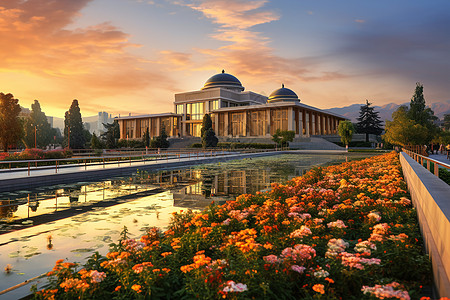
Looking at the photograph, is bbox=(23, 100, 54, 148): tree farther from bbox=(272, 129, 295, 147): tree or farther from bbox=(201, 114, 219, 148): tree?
bbox=(272, 129, 295, 147): tree

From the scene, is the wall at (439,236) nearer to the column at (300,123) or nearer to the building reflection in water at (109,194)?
the building reflection in water at (109,194)

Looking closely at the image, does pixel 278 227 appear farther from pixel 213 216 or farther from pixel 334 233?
pixel 213 216

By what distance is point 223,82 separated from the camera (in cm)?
8050

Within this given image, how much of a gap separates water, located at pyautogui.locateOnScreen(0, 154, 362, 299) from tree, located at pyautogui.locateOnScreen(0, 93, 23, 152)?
32744mm

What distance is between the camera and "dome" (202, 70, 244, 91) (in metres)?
80.6

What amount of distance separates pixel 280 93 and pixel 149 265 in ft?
273

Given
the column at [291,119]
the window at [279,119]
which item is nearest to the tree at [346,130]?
the column at [291,119]

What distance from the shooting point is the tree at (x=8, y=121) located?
37562 millimetres

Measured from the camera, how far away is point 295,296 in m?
3.25

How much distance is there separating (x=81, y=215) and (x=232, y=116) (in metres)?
66.7

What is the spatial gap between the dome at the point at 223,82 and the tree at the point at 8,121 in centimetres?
4979

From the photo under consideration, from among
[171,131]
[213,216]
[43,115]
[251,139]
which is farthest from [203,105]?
[213,216]

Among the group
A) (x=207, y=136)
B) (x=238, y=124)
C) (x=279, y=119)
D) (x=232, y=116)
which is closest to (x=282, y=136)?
(x=279, y=119)

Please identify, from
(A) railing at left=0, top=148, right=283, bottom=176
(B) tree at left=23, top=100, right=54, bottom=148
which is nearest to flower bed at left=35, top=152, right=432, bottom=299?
(A) railing at left=0, top=148, right=283, bottom=176
